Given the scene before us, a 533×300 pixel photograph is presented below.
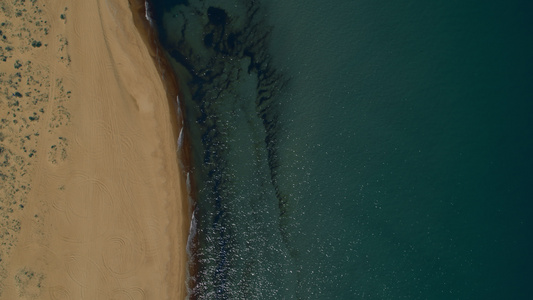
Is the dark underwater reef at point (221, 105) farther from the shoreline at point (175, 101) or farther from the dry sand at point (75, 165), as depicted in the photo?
the dry sand at point (75, 165)

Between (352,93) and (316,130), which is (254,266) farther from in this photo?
(352,93)

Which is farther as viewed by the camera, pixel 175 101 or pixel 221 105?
pixel 221 105

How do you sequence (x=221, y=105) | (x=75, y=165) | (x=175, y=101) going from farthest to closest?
(x=221, y=105)
(x=175, y=101)
(x=75, y=165)

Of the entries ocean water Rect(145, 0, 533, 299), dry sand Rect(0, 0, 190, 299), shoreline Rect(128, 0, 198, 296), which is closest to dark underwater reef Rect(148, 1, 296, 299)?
ocean water Rect(145, 0, 533, 299)

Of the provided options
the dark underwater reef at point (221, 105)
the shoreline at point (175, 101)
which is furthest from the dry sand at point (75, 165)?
the dark underwater reef at point (221, 105)

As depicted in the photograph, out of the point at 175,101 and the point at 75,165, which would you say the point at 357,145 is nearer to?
the point at 175,101

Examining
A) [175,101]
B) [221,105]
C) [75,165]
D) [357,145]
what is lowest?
[75,165]

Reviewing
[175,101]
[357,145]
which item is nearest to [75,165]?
[175,101]
